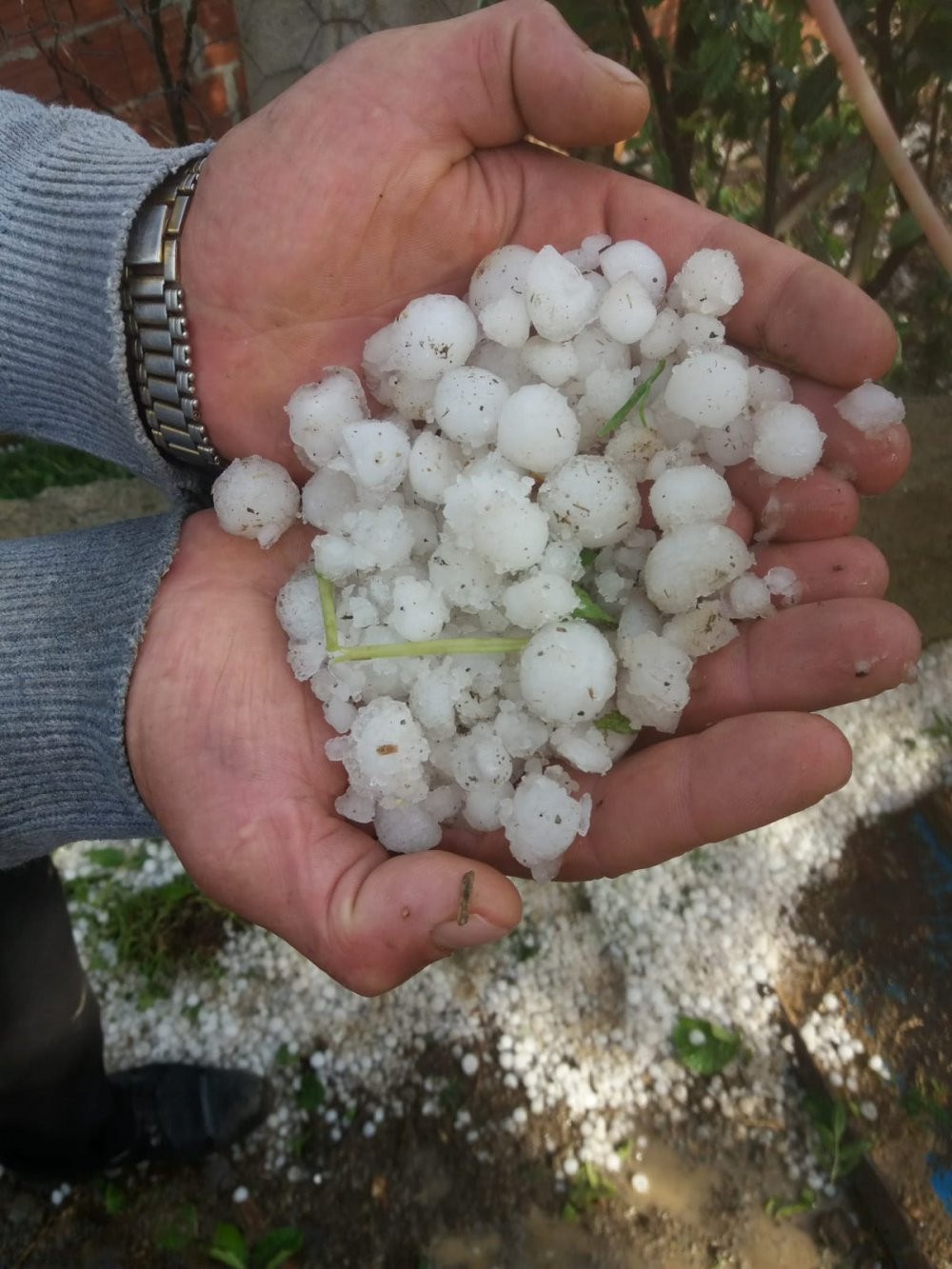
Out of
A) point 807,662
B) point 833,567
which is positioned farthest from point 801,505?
point 807,662

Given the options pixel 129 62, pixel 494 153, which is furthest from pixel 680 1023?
pixel 129 62

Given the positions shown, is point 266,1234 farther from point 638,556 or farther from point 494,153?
point 494,153

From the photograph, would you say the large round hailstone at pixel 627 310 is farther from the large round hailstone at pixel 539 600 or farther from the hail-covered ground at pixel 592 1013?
the hail-covered ground at pixel 592 1013

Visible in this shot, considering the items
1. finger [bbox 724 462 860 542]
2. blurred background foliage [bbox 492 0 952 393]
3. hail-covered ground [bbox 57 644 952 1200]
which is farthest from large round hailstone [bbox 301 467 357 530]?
hail-covered ground [bbox 57 644 952 1200]

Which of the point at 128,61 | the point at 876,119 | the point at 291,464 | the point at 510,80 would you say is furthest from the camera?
the point at 128,61

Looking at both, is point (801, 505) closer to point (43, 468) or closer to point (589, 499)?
point (589, 499)

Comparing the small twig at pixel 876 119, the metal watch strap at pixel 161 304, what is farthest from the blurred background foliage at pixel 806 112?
Result: the metal watch strap at pixel 161 304
